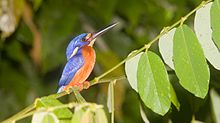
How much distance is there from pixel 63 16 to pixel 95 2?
0.57 ft

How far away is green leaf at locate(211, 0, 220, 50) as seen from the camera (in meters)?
0.66

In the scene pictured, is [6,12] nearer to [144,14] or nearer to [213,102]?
[213,102]

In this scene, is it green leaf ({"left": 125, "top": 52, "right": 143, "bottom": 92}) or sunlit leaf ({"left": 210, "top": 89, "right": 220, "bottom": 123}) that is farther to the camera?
sunlit leaf ({"left": 210, "top": 89, "right": 220, "bottom": 123})

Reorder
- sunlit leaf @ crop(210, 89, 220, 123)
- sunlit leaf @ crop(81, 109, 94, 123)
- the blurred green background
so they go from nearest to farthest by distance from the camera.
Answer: sunlit leaf @ crop(81, 109, 94, 123) → sunlit leaf @ crop(210, 89, 220, 123) → the blurred green background

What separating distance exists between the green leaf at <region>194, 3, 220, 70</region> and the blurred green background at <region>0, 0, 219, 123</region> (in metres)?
0.62

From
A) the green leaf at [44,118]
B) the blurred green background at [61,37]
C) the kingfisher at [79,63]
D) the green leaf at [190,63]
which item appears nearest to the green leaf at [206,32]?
the green leaf at [190,63]

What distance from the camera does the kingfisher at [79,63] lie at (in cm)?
73

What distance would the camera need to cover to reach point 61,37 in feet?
5.41

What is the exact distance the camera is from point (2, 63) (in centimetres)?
194

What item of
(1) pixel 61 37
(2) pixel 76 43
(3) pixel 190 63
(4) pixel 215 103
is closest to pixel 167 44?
(3) pixel 190 63

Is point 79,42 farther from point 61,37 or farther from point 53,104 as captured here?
point 61,37

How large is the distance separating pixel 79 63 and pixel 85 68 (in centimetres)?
1

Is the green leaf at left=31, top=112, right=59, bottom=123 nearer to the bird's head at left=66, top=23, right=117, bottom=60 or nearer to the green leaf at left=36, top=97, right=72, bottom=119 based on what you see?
the green leaf at left=36, top=97, right=72, bottom=119

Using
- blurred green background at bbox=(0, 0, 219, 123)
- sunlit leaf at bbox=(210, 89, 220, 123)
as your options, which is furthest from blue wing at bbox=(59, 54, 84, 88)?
blurred green background at bbox=(0, 0, 219, 123)
